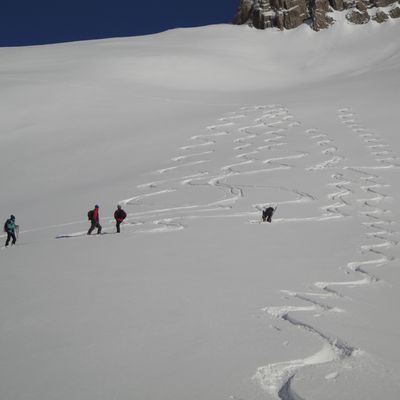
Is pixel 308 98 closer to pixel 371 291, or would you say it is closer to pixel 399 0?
pixel 371 291

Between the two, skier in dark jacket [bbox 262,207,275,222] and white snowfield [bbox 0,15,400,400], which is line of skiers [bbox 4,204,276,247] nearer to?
skier in dark jacket [bbox 262,207,275,222]

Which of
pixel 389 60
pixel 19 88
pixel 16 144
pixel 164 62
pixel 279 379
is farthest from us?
pixel 389 60

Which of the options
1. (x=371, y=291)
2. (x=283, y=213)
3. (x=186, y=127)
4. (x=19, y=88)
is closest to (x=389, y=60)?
(x=186, y=127)

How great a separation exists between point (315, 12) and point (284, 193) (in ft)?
199

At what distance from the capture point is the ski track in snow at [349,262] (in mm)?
3846

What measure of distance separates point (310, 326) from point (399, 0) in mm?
73961

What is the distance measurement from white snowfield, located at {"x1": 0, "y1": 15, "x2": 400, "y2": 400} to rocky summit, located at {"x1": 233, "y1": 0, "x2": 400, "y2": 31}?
128ft

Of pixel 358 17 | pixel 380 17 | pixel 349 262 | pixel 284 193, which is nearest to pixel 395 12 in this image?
pixel 380 17

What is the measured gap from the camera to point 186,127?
2472 cm

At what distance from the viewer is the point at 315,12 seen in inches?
2623

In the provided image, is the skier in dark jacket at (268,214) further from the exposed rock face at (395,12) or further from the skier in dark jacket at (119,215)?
the exposed rock face at (395,12)

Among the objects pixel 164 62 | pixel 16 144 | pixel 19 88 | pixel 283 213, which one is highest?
pixel 164 62

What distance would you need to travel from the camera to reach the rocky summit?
65875 millimetres

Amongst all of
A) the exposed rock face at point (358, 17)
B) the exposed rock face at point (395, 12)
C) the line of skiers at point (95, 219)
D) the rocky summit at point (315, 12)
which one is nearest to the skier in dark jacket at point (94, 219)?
the line of skiers at point (95, 219)
